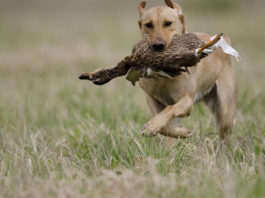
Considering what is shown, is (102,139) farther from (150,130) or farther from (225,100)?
(225,100)

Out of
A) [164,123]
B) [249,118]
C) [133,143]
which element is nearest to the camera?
[164,123]

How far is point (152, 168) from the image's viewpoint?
3092mm

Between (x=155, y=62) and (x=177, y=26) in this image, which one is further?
(x=177, y=26)

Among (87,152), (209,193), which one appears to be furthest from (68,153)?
(209,193)

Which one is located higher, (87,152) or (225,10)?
(225,10)

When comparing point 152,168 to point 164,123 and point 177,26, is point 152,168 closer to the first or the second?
point 164,123

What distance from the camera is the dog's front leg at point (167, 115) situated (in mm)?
3506

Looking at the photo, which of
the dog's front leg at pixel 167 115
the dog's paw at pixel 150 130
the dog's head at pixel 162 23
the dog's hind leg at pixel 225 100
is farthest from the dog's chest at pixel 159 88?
the dog's hind leg at pixel 225 100

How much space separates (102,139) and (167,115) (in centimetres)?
88

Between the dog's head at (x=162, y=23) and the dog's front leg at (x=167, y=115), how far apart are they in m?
0.57

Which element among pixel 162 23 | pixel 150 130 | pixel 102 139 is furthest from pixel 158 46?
pixel 102 139

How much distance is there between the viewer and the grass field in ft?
9.61

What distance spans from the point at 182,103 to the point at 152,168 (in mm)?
993

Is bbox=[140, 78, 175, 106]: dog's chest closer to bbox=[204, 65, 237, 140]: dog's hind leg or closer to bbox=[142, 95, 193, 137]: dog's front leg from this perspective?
bbox=[142, 95, 193, 137]: dog's front leg
